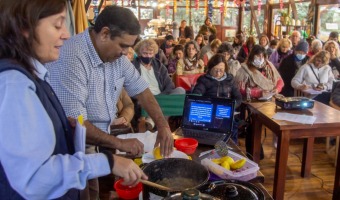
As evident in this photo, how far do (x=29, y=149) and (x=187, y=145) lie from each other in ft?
3.55

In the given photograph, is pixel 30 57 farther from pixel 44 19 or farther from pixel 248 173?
pixel 248 173

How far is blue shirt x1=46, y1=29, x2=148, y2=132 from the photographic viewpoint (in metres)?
1.46

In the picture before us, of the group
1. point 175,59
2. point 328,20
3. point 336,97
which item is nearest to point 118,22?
point 336,97

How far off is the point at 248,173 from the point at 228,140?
51 cm

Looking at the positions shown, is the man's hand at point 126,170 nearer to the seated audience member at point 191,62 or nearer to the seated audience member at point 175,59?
the seated audience member at point 191,62

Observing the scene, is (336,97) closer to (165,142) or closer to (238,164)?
(238,164)

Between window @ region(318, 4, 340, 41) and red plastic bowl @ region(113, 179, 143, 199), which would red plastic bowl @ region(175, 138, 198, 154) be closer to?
red plastic bowl @ region(113, 179, 143, 199)

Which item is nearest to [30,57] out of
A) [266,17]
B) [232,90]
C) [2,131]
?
[2,131]

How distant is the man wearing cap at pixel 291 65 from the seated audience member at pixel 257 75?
0.85 m

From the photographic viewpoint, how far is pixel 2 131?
2.53ft

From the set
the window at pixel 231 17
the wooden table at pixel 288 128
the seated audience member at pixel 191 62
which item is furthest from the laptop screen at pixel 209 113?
the window at pixel 231 17

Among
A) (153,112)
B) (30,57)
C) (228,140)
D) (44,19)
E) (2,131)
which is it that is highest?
(44,19)

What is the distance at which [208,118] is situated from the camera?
6.75 ft

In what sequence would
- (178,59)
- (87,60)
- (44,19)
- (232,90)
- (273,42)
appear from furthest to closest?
(273,42)
(178,59)
(232,90)
(87,60)
(44,19)
